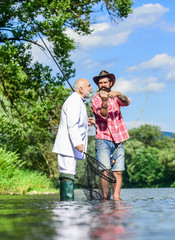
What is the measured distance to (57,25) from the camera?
15.4 m

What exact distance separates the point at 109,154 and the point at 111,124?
500 mm

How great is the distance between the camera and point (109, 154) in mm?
7355

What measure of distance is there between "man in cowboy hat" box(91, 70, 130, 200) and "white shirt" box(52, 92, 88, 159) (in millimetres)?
667

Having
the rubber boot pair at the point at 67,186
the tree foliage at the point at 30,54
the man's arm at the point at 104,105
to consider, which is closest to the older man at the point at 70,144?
the rubber boot pair at the point at 67,186

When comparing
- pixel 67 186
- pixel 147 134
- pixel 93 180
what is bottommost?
pixel 67 186

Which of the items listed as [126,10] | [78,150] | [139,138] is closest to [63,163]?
[78,150]

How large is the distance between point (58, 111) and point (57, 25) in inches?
214

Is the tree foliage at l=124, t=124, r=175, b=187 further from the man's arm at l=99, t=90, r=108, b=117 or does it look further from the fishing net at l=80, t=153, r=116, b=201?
the man's arm at l=99, t=90, r=108, b=117

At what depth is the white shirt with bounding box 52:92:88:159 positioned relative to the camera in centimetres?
641

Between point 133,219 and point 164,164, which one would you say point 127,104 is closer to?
point 133,219

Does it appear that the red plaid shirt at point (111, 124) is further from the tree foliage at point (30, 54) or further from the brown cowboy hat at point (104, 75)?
the tree foliage at point (30, 54)

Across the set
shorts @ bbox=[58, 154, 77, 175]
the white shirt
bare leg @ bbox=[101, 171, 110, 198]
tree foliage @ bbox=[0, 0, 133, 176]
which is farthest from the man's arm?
tree foliage @ bbox=[0, 0, 133, 176]

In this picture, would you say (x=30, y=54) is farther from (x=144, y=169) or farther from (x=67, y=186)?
(x=144, y=169)

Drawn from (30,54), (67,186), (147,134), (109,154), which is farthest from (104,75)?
(147,134)
